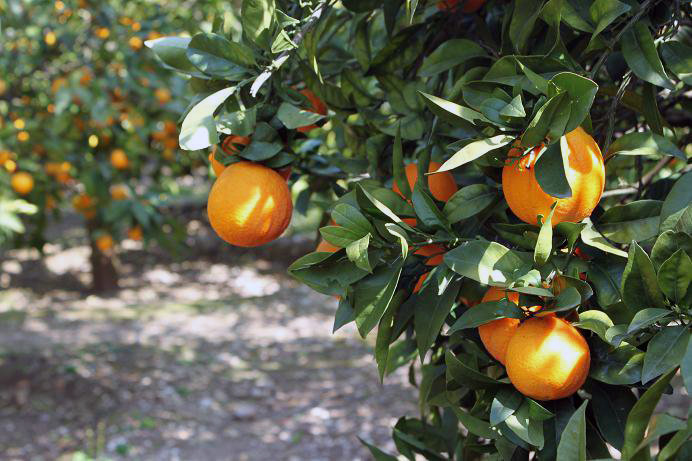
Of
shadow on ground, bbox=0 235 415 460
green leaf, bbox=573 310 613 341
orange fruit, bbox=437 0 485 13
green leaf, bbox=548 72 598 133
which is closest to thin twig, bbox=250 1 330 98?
orange fruit, bbox=437 0 485 13

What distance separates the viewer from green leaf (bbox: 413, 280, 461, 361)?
0.79 m

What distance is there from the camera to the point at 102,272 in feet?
17.7

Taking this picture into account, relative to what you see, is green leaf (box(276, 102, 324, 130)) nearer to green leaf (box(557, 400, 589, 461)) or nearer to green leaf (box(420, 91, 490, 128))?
green leaf (box(420, 91, 490, 128))

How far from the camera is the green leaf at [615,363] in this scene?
27.5 inches

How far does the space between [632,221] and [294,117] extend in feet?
1.33

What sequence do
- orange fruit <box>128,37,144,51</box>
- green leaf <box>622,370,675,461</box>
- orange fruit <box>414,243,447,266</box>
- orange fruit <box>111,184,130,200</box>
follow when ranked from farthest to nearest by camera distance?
orange fruit <box>111,184,130,200</box>, orange fruit <box>128,37,144,51</box>, orange fruit <box>414,243,447,266</box>, green leaf <box>622,370,675,461</box>

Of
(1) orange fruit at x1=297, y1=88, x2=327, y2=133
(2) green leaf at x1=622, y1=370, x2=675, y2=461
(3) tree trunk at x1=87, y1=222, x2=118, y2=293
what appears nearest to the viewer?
(2) green leaf at x1=622, y1=370, x2=675, y2=461

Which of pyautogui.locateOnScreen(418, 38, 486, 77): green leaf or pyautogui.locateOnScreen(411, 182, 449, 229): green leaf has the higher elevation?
pyautogui.locateOnScreen(418, 38, 486, 77): green leaf

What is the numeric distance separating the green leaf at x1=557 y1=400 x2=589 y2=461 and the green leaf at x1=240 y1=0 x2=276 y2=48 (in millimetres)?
540

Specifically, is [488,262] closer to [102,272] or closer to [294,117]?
[294,117]

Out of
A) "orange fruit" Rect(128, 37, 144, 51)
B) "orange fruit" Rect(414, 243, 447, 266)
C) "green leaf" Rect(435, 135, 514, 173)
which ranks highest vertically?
"green leaf" Rect(435, 135, 514, 173)

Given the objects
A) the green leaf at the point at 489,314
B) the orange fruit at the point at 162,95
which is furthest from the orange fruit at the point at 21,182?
the green leaf at the point at 489,314

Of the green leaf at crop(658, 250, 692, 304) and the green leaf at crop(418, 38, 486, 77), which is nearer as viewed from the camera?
the green leaf at crop(658, 250, 692, 304)

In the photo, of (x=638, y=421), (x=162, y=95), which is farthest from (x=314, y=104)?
(x=162, y=95)
